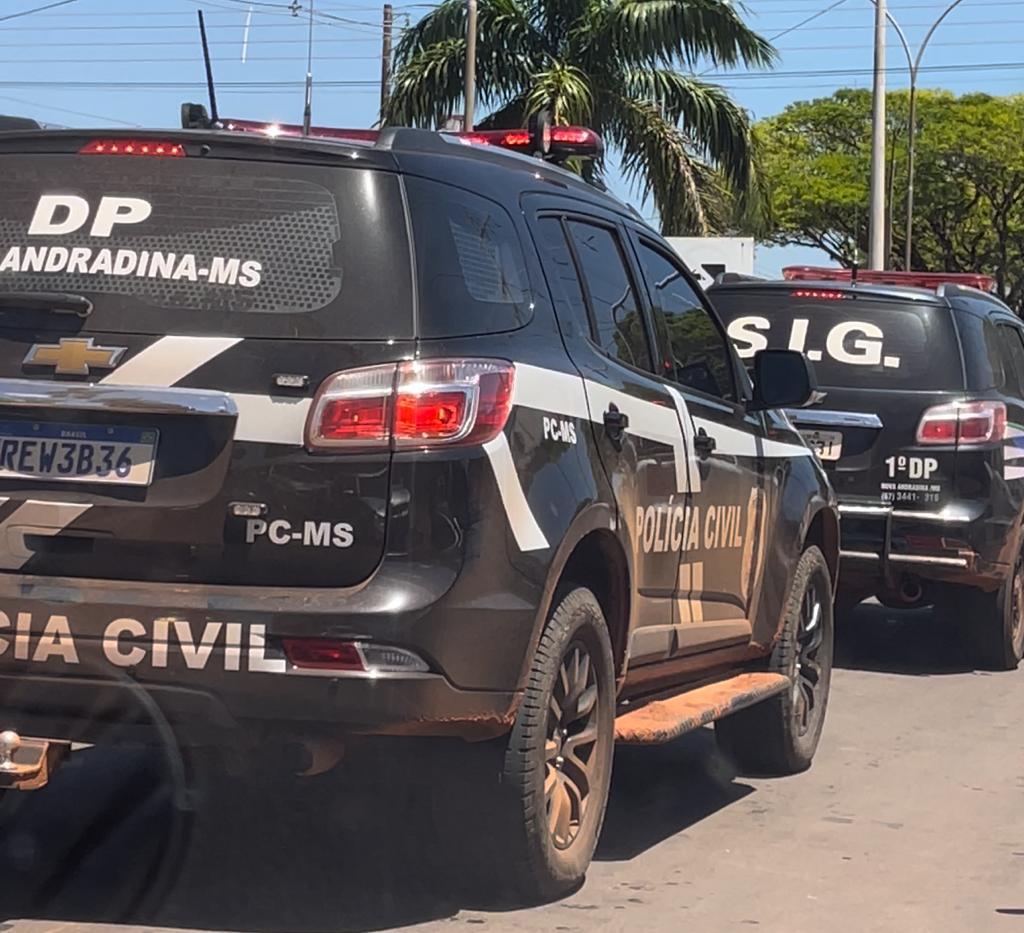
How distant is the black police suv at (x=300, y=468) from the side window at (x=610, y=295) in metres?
0.35

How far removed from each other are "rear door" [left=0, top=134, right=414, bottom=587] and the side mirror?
2.46 meters

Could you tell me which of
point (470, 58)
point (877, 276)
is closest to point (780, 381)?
point (877, 276)

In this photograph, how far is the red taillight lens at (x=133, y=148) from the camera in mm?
4641

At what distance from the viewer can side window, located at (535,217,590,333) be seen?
511 centimetres

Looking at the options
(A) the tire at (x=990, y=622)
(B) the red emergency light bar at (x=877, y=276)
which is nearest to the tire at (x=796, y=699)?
(A) the tire at (x=990, y=622)

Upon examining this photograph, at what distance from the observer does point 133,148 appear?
4.68 meters

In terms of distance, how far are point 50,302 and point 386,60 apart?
24700mm

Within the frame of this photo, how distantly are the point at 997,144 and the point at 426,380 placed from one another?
52.7 meters

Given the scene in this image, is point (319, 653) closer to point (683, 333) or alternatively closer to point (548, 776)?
point (548, 776)

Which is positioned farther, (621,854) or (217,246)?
(621,854)

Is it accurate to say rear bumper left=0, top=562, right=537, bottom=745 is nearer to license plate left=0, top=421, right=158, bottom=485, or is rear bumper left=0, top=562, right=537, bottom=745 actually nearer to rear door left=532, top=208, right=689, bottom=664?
license plate left=0, top=421, right=158, bottom=485

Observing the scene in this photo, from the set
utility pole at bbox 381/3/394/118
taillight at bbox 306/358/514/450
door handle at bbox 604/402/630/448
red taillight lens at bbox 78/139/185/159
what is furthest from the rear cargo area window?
utility pole at bbox 381/3/394/118

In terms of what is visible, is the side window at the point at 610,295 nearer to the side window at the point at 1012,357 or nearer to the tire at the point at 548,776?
the tire at the point at 548,776

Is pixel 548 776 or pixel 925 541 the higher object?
pixel 925 541
